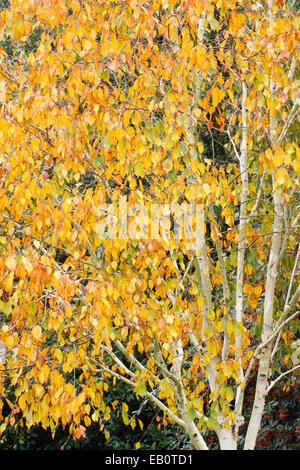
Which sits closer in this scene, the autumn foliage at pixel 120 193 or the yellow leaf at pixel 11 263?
the yellow leaf at pixel 11 263

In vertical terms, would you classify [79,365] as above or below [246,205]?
below

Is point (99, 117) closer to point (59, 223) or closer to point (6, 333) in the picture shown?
point (59, 223)

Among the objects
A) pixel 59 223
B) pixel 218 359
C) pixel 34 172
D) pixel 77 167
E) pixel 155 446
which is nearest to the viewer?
pixel 59 223

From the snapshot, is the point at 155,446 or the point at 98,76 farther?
the point at 155,446

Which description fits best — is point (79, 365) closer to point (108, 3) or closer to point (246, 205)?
point (246, 205)

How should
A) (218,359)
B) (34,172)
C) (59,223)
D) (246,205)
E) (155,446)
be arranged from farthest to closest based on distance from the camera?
(155,446)
(246,205)
(218,359)
(34,172)
(59,223)

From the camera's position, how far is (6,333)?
3.56m

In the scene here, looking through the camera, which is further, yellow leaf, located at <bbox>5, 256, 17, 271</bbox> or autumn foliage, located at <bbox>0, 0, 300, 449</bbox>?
autumn foliage, located at <bbox>0, 0, 300, 449</bbox>

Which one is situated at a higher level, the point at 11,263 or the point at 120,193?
the point at 120,193

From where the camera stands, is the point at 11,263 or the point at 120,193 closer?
the point at 11,263

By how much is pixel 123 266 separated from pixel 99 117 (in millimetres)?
1049
